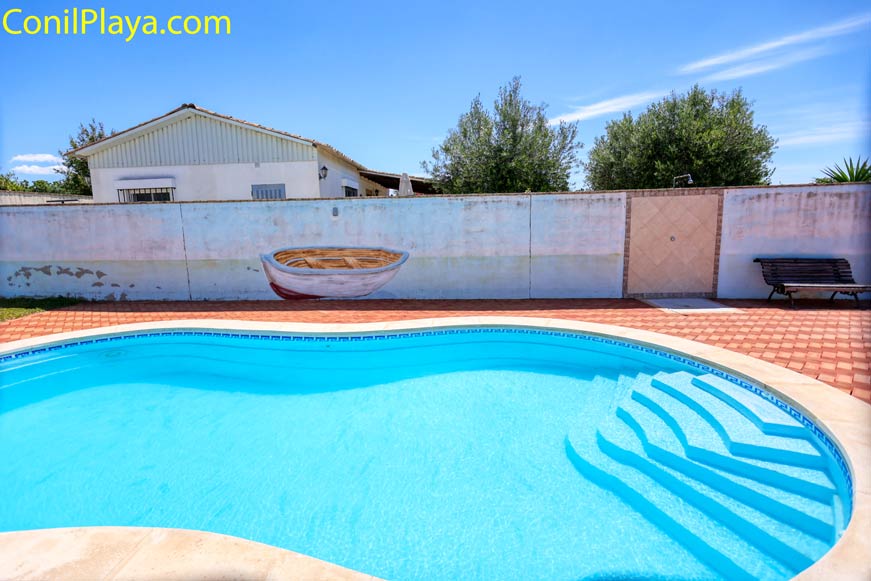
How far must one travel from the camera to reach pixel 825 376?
4848 mm

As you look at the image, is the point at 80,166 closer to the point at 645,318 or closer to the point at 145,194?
the point at 145,194

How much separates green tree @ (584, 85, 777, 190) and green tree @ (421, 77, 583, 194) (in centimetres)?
406

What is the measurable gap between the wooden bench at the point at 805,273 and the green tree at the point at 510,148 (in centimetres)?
1246

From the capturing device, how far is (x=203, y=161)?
47.5 feet

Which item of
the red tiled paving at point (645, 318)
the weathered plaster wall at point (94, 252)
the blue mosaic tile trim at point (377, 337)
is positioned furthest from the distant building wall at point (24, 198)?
the blue mosaic tile trim at point (377, 337)

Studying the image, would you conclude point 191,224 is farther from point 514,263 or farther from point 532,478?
point 532,478

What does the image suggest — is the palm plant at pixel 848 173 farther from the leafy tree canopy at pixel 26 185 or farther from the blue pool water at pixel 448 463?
the leafy tree canopy at pixel 26 185

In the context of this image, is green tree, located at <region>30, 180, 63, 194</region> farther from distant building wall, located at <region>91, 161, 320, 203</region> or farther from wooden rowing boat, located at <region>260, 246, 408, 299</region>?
wooden rowing boat, located at <region>260, 246, 408, 299</region>

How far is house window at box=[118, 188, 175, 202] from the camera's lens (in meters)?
14.7

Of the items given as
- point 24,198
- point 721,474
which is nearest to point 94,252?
point 721,474

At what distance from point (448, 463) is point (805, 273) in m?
9.95

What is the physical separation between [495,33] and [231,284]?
9933 millimetres

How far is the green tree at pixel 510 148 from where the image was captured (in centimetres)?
2081

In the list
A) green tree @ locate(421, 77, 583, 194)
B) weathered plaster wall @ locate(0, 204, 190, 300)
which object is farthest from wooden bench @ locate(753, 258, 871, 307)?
weathered plaster wall @ locate(0, 204, 190, 300)
